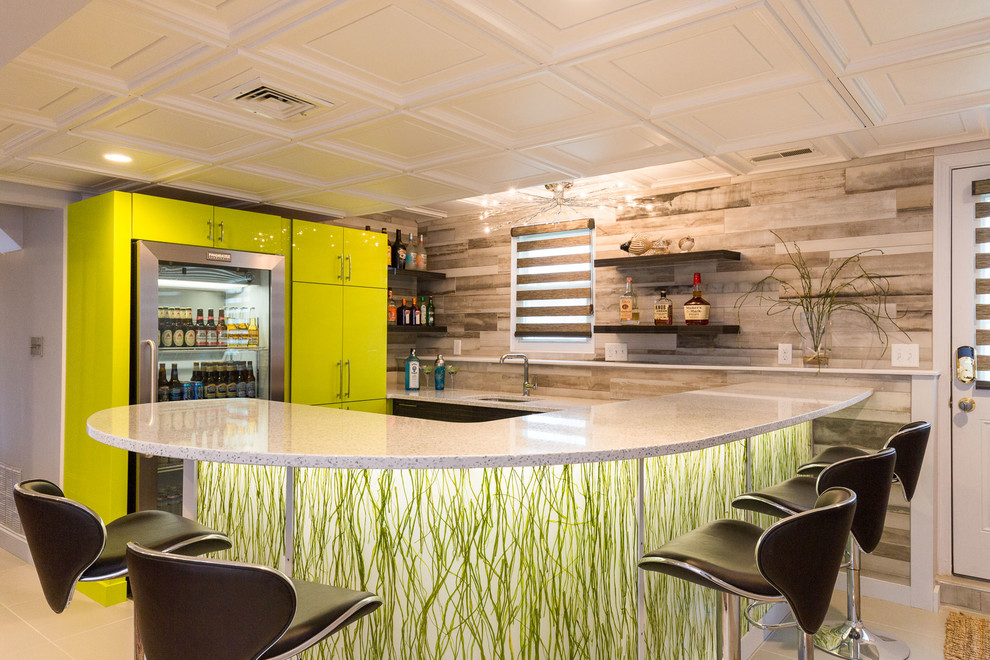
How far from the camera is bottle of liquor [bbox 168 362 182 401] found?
3602mm

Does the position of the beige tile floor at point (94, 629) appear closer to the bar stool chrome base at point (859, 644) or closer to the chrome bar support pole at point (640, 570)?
the bar stool chrome base at point (859, 644)

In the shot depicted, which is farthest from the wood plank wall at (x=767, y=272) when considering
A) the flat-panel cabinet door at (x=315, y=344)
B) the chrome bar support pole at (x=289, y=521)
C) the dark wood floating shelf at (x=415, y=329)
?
the chrome bar support pole at (x=289, y=521)

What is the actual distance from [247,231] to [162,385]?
1.01 meters

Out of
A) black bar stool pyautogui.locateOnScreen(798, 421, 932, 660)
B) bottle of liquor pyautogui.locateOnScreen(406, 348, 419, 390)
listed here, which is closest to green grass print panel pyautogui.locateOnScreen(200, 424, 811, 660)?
black bar stool pyautogui.locateOnScreen(798, 421, 932, 660)

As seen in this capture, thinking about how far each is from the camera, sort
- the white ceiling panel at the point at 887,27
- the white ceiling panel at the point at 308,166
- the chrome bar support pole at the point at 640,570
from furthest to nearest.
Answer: the white ceiling panel at the point at 308,166 < the chrome bar support pole at the point at 640,570 < the white ceiling panel at the point at 887,27

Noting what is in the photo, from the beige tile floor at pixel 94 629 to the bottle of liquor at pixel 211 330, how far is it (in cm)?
144

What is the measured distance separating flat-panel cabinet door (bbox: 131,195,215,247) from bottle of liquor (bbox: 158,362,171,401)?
27.4 inches

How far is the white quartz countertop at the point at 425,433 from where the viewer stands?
5.09 ft

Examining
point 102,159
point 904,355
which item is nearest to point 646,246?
point 904,355

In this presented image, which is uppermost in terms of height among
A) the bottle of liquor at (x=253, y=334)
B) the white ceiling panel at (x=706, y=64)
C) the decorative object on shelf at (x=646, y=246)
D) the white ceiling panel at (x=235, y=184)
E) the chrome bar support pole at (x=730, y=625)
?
the white ceiling panel at (x=706, y=64)

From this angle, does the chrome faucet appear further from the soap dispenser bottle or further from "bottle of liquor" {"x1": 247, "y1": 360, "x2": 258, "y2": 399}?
"bottle of liquor" {"x1": 247, "y1": 360, "x2": 258, "y2": 399}

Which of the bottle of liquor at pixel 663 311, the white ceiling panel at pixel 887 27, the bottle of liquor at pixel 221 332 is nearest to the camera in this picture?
the white ceiling panel at pixel 887 27

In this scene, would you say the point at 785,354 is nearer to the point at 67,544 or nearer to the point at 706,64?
the point at 706,64

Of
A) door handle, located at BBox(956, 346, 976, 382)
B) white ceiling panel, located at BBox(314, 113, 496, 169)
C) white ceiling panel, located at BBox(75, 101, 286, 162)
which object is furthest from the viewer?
door handle, located at BBox(956, 346, 976, 382)
